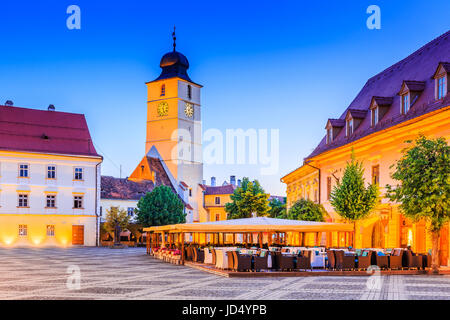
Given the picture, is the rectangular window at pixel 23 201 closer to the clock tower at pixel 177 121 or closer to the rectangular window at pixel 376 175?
the clock tower at pixel 177 121

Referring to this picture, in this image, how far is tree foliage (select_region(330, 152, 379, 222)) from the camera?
92.5 feet

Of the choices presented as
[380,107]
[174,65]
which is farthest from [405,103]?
[174,65]

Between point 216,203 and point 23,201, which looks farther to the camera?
point 216,203

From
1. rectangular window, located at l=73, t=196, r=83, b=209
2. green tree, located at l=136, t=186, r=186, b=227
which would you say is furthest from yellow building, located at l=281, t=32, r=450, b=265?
rectangular window, located at l=73, t=196, r=83, b=209

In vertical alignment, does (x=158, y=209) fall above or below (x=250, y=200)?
below

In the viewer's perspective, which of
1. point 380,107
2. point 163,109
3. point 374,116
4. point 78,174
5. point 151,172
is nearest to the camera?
point 380,107

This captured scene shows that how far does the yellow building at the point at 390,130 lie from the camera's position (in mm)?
25594

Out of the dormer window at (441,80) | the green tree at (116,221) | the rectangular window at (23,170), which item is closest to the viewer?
the dormer window at (441,80)

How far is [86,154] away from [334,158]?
30.1 m

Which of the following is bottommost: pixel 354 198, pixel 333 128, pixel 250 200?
pixel 250 200

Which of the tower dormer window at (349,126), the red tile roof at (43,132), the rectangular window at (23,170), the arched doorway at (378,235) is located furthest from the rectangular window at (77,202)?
the arched doorway at (378,235)

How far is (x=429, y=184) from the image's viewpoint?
71.7 feet

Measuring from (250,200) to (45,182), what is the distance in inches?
773

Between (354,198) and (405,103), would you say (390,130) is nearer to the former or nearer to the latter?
(405,103)
